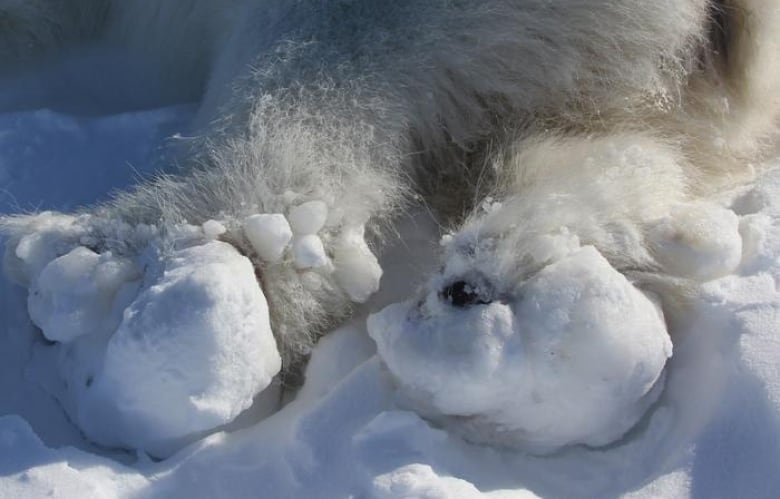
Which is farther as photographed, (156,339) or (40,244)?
(40,244)

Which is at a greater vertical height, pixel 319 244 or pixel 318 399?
pixel 319 244

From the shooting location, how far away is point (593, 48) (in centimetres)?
141

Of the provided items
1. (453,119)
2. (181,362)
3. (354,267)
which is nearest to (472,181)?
(453,119)

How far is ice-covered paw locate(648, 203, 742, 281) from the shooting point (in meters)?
1.30

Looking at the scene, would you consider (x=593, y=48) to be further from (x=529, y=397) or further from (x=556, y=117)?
(x=529, y=397)

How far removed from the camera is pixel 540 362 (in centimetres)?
115

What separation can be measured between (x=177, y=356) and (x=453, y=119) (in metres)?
0.55

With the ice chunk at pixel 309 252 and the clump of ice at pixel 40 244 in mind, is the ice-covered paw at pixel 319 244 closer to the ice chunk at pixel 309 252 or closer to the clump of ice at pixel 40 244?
the ice chunk at pixel 309 252

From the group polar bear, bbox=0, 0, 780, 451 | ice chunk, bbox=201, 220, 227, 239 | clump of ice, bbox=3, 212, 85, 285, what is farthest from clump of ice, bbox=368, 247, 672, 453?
clump of ice, bbox=3, 212, 85, 285

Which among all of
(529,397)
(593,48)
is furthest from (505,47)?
(529,397)

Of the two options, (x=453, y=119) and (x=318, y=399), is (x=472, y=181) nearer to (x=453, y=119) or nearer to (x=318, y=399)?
(x=453, y=119)

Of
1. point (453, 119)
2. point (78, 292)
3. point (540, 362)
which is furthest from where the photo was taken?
point (453, 119)

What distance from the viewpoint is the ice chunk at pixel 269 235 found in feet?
4.16

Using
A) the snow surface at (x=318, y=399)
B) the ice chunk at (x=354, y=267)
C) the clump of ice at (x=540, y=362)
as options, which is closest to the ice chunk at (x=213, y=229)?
the snow surface at (x=318, y=399)
